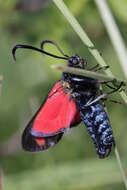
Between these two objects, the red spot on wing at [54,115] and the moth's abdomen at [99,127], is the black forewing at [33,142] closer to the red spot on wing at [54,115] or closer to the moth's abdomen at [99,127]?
the red spot on wing at [54,115]

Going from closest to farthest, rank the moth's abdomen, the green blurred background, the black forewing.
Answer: the moth's abdomen, the black forewing, the green blurred background

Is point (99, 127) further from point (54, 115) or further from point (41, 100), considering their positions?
point (41, 100)

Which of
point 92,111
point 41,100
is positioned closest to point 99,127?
point 92,111

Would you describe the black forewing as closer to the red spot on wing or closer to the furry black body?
the red spot on wing

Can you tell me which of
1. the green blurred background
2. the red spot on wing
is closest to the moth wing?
the red spot on wing

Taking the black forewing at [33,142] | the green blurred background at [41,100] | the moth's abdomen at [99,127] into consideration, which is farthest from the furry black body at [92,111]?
the green blurred background at [41,100]
